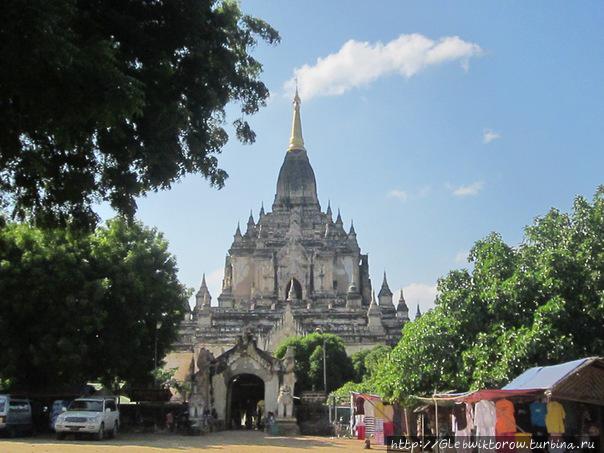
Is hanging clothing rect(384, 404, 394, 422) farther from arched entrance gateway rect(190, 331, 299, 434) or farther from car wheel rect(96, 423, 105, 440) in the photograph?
car wheel rect(96, 423, 105, 440)

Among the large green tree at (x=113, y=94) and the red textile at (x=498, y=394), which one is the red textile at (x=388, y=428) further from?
the large green tree at (x=113, y=94)

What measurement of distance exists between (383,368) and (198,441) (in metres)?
6.69

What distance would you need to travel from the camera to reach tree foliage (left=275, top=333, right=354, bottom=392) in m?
39.9

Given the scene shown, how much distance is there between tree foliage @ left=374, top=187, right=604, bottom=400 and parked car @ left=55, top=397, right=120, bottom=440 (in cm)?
906

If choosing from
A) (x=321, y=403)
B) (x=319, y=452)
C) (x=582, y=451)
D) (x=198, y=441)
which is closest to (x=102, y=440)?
(x=198, y=441)

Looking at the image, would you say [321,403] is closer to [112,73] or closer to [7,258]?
[7,258]

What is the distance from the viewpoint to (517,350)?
1533 centimetres

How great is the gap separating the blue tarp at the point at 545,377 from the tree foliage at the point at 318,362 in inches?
1054

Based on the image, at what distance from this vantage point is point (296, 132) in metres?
67.4

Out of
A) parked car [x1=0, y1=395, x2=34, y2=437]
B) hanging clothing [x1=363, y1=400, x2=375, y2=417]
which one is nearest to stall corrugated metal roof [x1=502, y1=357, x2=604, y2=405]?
hanging clothing [x1=363, y1=400, x2=375, y2=417]

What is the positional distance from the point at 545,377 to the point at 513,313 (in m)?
4.75

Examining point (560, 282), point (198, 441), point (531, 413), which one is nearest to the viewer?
point (531, 413)

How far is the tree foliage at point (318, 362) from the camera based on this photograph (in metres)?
39.9

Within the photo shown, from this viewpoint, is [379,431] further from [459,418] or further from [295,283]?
[295,283]
